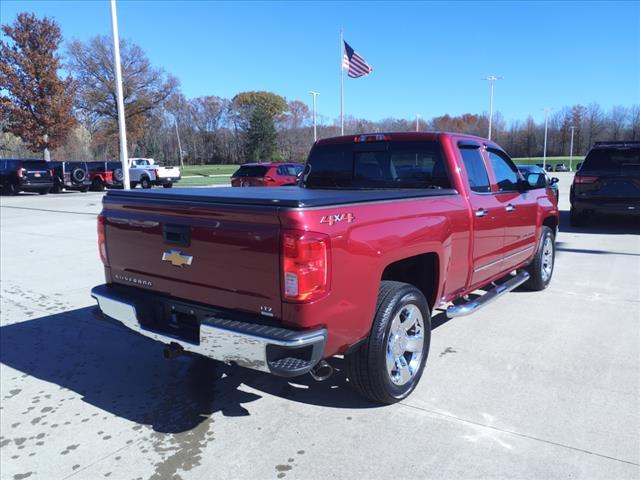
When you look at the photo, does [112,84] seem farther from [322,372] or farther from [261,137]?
[322,372]

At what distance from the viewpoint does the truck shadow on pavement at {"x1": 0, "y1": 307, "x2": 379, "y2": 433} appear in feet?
11.6

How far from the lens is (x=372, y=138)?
185 inches

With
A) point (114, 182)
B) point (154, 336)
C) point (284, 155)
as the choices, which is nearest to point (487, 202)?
point (154, 336)

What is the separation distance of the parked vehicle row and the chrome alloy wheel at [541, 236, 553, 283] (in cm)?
2434

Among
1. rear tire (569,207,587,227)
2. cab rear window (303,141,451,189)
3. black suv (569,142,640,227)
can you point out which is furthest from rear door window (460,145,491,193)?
rear tire (569,207,587,227)

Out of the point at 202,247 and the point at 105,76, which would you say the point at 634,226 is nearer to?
the point at 202,247

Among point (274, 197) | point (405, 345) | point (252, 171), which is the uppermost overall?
point (252, 171)

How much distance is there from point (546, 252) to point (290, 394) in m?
4.25

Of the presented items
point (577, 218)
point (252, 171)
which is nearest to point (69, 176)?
point (252, 171)

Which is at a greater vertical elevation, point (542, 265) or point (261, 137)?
point (261, 137)

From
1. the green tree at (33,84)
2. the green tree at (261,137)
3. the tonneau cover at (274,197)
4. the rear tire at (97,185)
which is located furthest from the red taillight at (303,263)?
the green tree at (261,137)

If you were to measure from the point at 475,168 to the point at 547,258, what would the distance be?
2.51 meters

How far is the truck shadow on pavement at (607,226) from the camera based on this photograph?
11.4 metres

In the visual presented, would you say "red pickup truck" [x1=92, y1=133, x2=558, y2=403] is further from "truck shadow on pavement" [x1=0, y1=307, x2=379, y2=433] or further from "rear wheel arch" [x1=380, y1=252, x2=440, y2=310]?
"truck shadow on pavement" [x1=0, y1=307, x2=379, y2=433]
